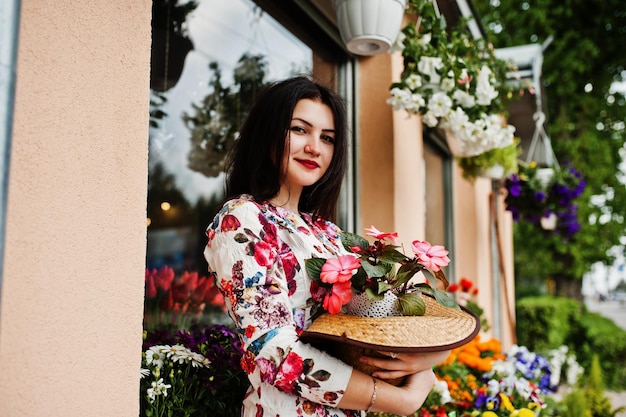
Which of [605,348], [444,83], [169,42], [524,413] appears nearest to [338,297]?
[524,413]

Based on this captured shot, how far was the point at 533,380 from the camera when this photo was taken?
3.07m

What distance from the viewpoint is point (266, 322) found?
121 centimetres

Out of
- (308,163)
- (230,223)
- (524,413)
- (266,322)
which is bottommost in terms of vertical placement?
(524,413)

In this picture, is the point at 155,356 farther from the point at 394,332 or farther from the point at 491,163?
the point at 491,163

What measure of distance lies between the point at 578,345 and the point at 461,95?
7.67 m

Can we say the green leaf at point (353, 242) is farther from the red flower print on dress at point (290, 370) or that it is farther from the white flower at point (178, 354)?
the white flower at point (178, 354)

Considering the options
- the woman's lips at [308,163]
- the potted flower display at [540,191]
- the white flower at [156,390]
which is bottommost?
the white flower at [156,390]

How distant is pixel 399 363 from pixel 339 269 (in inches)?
11.0

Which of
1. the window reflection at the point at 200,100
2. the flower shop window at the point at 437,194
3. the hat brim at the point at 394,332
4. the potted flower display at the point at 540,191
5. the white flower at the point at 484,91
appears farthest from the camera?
the potted flower display at the point at 540,191

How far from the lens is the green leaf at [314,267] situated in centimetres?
129

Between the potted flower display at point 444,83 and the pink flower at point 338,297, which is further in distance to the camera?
the potted flower display at point 444,83

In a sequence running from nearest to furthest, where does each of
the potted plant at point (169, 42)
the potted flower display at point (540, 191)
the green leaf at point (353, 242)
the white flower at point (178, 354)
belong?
the green leaf at point (353, 242)
the white flower at point (178, 354)
the potted plant at point (169, 42)
the potted flower display at point (540, 191)

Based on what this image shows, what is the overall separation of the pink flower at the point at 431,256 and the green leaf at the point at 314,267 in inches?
9.6

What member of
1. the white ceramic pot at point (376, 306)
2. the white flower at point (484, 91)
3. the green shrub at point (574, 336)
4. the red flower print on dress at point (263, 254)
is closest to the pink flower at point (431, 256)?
the white ceramic pot at point (376, 306)
